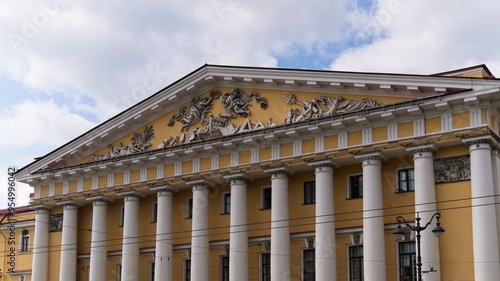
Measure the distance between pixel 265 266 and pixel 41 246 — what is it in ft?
43.3

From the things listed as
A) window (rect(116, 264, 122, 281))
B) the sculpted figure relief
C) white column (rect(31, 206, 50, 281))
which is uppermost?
the sculpted figure relief

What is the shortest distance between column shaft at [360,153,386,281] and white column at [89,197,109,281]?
14394 millimetres

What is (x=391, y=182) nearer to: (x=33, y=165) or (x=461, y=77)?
(x=461, y=77)

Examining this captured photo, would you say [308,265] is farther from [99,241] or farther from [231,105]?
[99,241]

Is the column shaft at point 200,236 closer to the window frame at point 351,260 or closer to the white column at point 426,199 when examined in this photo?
the window frame at point 351,260

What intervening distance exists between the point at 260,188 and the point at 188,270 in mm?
5407

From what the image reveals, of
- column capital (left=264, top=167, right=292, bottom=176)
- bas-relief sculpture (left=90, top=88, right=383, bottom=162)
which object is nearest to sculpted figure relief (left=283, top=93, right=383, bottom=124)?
bas-relief sculpture (left=90, top=88, right=383, bottom=162)

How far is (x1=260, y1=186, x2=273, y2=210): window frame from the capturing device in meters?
35.5

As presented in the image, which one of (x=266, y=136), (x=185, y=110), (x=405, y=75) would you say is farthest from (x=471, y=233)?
(x=185, y=110)

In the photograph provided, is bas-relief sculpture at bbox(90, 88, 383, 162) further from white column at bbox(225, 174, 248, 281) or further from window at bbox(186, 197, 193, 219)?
window at bbox(186, 197, 193, 219)

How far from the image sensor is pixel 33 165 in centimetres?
4266

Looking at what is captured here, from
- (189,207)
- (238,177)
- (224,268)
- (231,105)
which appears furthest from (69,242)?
(231,105)

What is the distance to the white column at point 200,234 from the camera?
3538 centimetres

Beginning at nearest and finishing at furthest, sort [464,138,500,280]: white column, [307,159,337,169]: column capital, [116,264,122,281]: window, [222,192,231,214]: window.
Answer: [464,138,500,280]: white column
[307,159,337,169]: column capital
[222,192,231,214]: window
[116,264,122,281]: window
